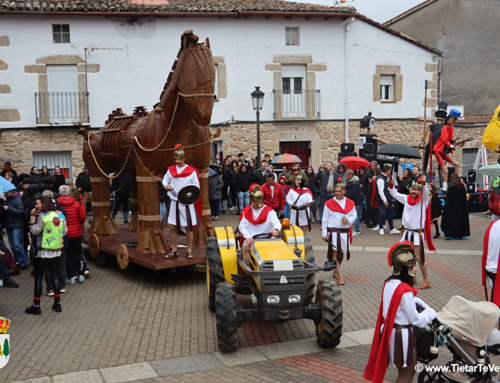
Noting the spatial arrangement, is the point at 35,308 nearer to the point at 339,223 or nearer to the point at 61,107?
the point at 339,223

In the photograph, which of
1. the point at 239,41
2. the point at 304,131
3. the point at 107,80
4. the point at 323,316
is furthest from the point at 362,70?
the point at 323,316

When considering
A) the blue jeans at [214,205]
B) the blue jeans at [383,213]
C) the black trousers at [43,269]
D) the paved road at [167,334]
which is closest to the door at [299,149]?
the blue jeans at [214,205]

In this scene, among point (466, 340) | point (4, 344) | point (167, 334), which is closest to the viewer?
point (466, 340)

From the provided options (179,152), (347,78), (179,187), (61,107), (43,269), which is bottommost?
(43,269)

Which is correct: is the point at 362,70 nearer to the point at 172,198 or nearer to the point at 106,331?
the point at 172,198

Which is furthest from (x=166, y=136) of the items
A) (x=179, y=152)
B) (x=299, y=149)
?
(x=299, y=149)

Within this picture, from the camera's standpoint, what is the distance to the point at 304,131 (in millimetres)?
21219

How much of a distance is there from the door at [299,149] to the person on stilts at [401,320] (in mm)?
16979

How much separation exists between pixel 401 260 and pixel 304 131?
667 inches

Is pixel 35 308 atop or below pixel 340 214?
below

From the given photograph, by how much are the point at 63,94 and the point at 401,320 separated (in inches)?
689

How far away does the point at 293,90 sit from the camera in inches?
832

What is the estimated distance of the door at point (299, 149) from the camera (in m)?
21.6

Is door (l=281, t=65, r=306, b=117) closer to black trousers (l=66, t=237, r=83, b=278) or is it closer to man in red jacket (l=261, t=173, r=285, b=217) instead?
man in red jacket (l=261, t=173, r=285, b=217)
